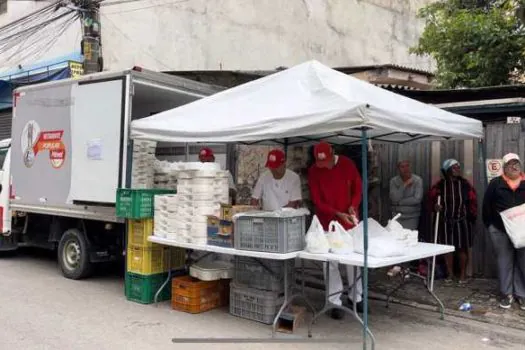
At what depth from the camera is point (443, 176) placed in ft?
24.3

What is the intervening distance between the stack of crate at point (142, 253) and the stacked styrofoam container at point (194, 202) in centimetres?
32

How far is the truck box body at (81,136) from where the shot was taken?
6.54m

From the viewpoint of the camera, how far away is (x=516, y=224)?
588cm

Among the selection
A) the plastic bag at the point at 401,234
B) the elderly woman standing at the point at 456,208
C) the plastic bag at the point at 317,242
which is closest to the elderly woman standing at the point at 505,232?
the elderly woman standing at the point at 456,208

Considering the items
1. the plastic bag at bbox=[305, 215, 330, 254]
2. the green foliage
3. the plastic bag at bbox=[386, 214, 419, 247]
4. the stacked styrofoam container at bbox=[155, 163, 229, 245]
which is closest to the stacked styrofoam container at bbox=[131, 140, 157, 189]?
the stacked styrofoam container at bbox=[155, 163, 229, 245]

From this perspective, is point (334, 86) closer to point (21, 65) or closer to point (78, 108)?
point (78, 108)

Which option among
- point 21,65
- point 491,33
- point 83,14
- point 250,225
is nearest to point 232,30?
point 83,14

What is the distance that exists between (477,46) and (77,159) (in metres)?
8.46

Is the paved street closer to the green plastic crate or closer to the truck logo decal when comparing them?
the green plastic crate

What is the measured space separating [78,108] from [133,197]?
180 cm

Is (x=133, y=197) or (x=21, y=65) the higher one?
(x=21, y=65)

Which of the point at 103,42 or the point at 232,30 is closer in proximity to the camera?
the point at 103,42

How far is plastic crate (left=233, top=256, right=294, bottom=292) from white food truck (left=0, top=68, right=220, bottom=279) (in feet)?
6.26

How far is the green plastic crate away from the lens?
609 centimetres
